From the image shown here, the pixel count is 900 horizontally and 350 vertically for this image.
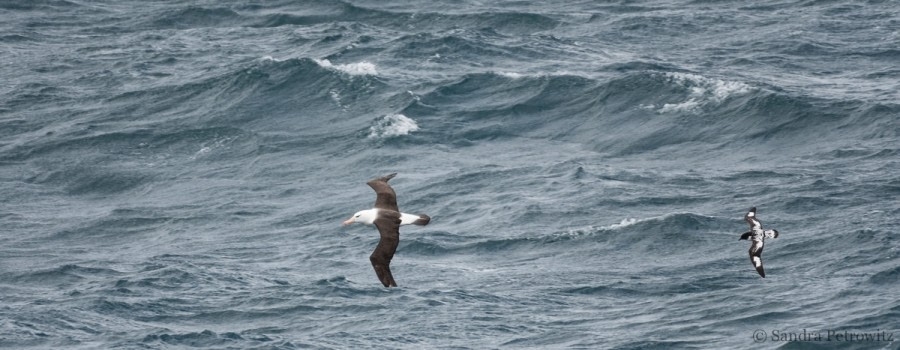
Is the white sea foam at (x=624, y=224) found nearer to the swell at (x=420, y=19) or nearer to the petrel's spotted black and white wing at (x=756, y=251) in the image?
the petrel's spotted black and white wing at (x=756, y=251)

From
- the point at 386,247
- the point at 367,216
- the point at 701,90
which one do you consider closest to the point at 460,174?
the point at 701,90

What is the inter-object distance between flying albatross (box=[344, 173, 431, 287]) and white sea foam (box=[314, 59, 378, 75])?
2751 cm

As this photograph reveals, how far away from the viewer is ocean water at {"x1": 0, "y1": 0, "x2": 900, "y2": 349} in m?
44.6

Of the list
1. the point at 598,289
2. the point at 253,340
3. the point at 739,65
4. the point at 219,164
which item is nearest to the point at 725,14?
the point at 739,65

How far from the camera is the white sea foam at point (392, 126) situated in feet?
195

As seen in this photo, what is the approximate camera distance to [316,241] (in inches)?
2040

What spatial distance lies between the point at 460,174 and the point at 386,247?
2087 cm

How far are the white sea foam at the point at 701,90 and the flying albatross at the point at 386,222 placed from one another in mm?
23669

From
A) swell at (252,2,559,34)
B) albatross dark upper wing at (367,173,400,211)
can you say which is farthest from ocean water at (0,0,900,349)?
albatross dark upper wing at (367,173,400,211)

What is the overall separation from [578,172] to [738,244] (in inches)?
317

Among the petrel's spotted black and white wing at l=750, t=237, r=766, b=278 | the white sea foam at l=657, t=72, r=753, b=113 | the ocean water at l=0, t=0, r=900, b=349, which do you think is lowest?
the ocean water at l=0, t=0, r=900, b=349

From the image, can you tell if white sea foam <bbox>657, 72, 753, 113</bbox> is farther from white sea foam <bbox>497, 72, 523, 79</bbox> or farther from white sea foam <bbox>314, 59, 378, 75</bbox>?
white sea foam <bbox>314, 59, 378, 75</bbox>

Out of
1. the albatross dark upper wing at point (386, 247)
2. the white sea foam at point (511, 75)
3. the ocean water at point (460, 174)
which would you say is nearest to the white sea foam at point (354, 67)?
the ocean water at point (460, 174)

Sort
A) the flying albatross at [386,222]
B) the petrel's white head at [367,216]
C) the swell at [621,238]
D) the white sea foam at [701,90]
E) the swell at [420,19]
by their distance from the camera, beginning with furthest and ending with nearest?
the swell at [420,19] < the white sea foam at [701,90] < the swell at [621,238] < the petrel's white head at [367,216] < the flying albatross at [386,222]
